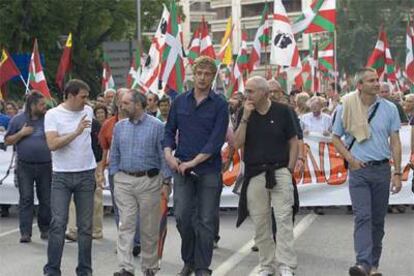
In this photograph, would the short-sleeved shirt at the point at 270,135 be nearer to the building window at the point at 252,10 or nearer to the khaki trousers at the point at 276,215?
the khaki trousers at the point at 276,215

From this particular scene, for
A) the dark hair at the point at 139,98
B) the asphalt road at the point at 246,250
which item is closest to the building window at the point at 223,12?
the asphalt road at the point at 246,250

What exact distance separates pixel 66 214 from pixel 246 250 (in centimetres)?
284

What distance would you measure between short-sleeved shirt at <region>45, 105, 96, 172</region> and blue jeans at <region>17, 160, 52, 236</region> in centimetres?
340

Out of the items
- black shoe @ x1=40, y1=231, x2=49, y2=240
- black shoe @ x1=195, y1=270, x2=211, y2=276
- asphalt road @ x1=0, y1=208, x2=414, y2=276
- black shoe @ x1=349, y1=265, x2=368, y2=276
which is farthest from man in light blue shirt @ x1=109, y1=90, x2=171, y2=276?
black shoe @ x1=40, y1=231, x2=49, y2=240

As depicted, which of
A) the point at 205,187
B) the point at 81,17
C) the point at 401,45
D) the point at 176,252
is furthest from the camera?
the point at 401,45

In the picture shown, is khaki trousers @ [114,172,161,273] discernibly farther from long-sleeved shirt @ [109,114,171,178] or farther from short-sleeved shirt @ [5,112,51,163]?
short-sleeved shirt @ [5,112,51,163]

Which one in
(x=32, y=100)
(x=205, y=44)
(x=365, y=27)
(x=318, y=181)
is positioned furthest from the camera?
(x=365, y=27)

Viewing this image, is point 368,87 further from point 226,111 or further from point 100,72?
point 100,72

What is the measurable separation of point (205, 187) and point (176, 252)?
2.47 metres

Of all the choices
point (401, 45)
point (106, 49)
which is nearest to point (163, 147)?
point (106, 49)

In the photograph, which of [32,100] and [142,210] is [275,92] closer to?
[142,210]

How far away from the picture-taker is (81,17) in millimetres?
44969

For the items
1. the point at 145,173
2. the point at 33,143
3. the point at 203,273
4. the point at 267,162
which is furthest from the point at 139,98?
the point at 33,143

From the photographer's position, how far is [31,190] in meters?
13.1
